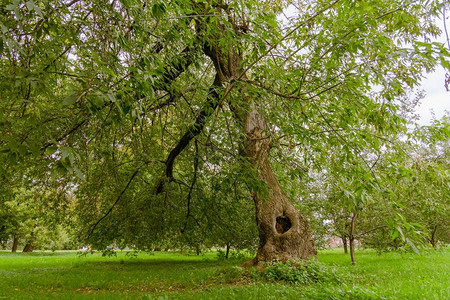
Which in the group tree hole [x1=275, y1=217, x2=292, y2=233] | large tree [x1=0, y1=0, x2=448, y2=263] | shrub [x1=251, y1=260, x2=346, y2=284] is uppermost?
large tree [x1=0, y1=0, x2=448, y2=263]

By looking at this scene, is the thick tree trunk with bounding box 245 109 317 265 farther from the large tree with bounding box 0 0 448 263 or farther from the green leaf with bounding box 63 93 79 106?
the green leaf with bounding box 63 93 79 106

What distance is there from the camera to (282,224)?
8.48 metres

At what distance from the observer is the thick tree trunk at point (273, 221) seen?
7791mm

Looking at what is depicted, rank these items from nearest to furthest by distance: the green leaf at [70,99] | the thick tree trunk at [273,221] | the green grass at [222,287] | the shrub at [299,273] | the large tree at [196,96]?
the green leaf at [70,99] < the large tree at [196,96] < the green grass at [222,287] < the shrub at [299,273] < the thick tree trunk at [273,221]

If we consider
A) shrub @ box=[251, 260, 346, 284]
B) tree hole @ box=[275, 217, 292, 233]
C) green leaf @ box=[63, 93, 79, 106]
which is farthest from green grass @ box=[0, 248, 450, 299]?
green leaf @ box=[63, 93, 79, 106]

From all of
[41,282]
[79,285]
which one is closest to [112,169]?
[79,285]

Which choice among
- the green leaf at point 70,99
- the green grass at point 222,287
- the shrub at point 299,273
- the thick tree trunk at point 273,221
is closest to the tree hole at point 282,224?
the thick tree trunk at point 273,221

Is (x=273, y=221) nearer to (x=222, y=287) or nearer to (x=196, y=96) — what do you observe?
(x=222, y=287)

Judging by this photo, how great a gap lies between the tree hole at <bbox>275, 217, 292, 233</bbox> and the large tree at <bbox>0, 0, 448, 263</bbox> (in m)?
0.04

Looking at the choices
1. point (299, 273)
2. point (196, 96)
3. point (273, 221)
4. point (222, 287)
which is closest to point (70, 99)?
point (196, 96)

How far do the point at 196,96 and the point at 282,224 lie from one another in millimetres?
4309

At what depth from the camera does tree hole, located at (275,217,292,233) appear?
8391 mm

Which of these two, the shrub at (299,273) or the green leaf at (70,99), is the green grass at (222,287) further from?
the green leaf at (70,99)

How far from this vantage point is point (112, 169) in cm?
730
